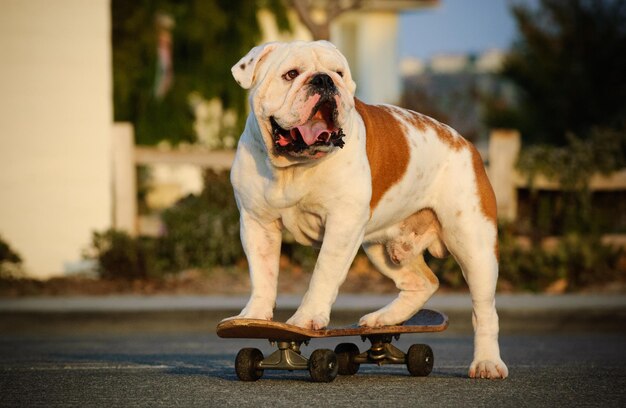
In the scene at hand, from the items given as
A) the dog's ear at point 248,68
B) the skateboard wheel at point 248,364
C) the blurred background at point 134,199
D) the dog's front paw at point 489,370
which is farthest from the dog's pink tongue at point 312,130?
the blurred background at point 134,199

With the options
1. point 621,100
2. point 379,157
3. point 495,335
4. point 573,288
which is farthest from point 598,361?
point 621,100

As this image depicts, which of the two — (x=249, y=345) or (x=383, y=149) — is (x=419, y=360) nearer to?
(x=383, y=149)

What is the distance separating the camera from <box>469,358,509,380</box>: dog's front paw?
7031 mm

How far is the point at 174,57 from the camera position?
20.6m

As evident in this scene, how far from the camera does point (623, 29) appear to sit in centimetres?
2475

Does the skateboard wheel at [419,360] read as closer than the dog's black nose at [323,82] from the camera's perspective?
No

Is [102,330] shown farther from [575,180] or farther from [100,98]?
[575,180]

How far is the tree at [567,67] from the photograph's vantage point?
966 inches

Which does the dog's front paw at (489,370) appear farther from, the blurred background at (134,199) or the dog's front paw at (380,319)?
the blurred background at (134,199)

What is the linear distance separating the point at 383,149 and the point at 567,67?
18.9 metres

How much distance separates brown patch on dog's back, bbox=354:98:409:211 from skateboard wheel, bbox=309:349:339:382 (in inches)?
35.0

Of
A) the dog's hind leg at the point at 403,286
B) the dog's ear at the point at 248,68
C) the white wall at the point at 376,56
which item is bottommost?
the dog's hind leg at the point at 403,286

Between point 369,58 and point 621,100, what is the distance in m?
5.02

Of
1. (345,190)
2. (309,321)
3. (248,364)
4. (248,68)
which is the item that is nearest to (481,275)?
(345,190)
